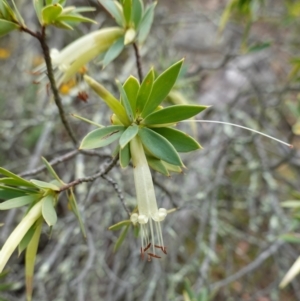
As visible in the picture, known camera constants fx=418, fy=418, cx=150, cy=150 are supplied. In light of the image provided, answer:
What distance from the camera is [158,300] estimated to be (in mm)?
1534

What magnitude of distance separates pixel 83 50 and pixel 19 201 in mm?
366

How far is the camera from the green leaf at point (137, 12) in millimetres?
860

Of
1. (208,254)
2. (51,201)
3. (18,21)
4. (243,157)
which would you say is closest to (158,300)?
(208,254)

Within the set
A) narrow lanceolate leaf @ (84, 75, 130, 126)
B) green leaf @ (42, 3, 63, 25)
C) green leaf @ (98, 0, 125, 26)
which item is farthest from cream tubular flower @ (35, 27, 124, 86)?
narrow lanceolate leaf @ (84, 75, 130, 126)

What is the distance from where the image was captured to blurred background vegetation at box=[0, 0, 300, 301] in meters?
1.42

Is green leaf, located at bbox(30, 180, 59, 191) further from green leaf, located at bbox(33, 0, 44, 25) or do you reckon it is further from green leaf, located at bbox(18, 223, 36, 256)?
green leaf, located at bbox(33, 0, 44, 25)

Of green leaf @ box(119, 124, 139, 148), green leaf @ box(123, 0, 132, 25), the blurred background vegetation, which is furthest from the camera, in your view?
the blurred background vegetation

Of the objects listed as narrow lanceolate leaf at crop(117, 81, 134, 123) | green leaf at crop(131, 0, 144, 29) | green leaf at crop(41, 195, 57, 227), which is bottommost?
green leaf at crop(41, 195, 57, 227)

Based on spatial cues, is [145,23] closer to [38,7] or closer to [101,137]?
[38,7]

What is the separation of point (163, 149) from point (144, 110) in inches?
2.7

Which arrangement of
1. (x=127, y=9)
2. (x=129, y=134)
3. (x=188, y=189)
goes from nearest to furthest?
(x=129, y=134), (x=127, y=9), (x=188, y=189)

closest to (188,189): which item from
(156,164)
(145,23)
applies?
(145,23)

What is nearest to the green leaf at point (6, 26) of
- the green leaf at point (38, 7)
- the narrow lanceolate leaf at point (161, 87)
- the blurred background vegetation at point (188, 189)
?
the green leaf at point (38, 7)

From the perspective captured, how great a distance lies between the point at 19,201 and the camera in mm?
679
